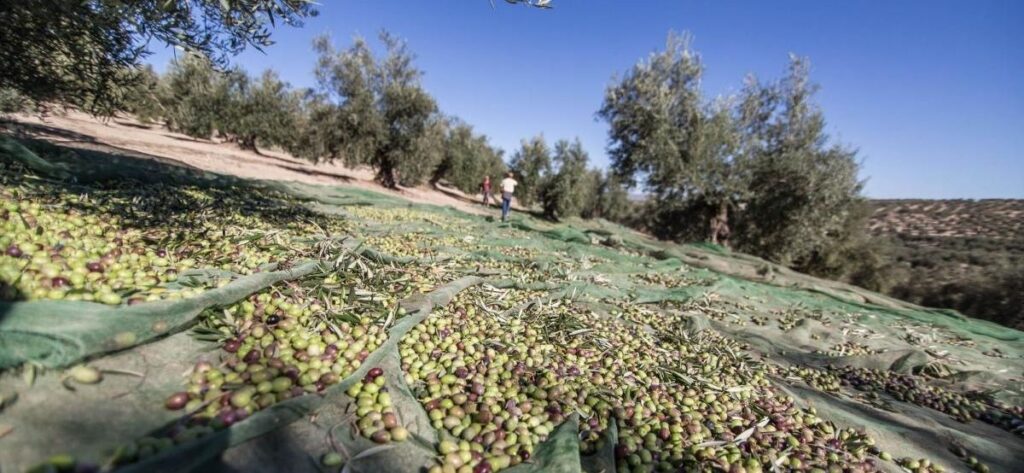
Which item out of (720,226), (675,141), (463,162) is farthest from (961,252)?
(463,162)

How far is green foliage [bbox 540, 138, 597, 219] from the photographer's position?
21.6 m

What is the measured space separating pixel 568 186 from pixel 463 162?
13.4 meters

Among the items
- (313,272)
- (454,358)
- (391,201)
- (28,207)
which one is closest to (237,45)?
(28,207)

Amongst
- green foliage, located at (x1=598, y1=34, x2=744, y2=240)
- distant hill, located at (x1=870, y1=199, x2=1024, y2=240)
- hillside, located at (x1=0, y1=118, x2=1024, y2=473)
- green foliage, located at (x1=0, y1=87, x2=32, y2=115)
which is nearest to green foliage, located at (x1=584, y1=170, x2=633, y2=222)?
green foliage, located at (x1=598, y1=34, x2=744, y2=240)

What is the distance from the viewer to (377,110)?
19.7 metres

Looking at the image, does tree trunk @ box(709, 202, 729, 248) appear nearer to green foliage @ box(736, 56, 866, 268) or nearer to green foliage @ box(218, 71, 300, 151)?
green foliage @ box(736, 56, 866, 268)

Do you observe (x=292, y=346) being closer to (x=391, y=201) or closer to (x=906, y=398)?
(x=906, y=398)

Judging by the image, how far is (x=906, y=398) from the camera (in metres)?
3.80

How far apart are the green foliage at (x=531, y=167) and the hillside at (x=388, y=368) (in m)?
20.1

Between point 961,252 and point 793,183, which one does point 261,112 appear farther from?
point 961,252

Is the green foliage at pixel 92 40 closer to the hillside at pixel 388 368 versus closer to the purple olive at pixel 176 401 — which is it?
the hillside at pixel 388 368

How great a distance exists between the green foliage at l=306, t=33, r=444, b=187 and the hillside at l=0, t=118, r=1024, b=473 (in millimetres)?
14614

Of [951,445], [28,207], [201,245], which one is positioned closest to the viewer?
[951,445]

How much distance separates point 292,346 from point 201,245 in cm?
209
